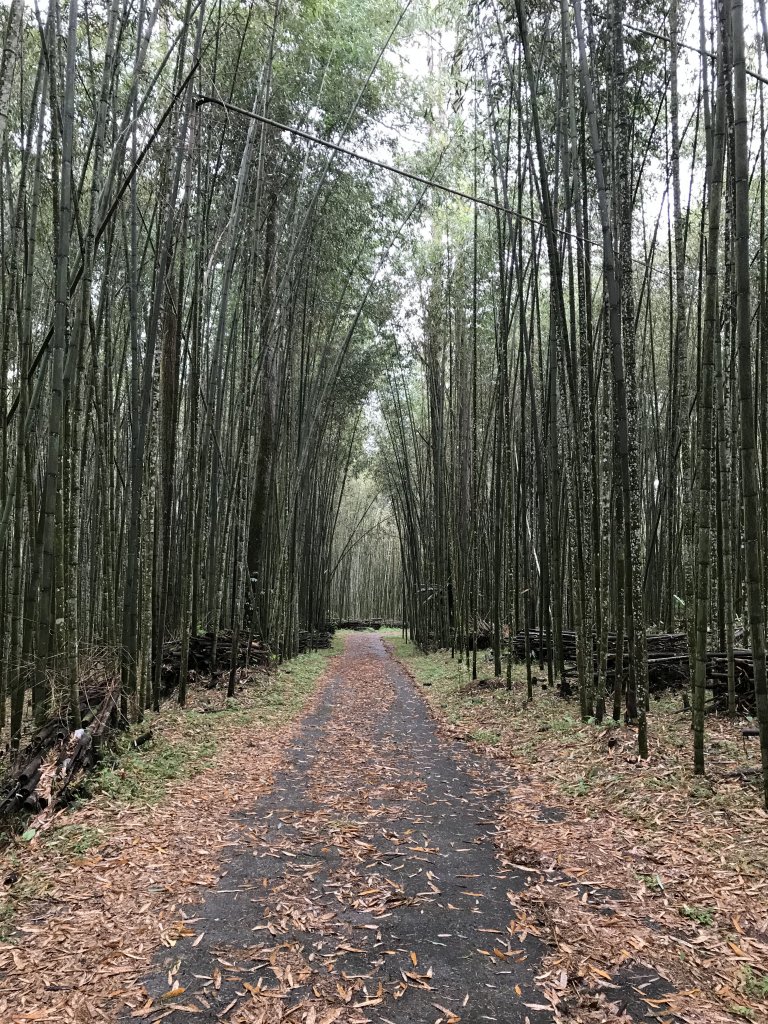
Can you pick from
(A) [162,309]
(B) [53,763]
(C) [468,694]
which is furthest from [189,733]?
(A) [162,309]

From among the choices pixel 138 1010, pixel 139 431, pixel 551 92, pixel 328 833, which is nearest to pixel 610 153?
pixel 551 92

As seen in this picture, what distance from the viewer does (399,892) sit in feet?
6.01

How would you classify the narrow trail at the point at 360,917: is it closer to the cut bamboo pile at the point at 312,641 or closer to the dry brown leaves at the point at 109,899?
the dry brown leaves at the point at 109,899

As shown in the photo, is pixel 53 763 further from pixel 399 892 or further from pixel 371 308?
pixel 371 308

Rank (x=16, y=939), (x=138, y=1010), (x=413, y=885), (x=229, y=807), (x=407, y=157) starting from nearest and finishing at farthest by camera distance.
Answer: (x=138, y=1010) → (x=16, y=939) → (x=413, y=885) → (x=229, y=807) → (x=407, y=157)

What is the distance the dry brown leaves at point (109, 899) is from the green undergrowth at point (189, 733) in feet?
0.43

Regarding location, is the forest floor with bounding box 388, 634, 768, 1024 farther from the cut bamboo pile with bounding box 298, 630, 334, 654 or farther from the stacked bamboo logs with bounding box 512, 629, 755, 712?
the cut bamboo pile with bounding box 298, 630, 334, 654

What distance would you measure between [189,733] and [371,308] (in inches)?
269

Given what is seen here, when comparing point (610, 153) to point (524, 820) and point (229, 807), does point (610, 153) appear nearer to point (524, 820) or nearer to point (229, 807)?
point (524, 820)

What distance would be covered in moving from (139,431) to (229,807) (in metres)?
2.12

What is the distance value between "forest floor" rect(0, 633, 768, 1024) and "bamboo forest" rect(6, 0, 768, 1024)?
0.04 ft

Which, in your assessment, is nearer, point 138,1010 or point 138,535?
point 138,1010

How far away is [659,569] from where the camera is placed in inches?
271

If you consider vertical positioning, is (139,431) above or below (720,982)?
above
